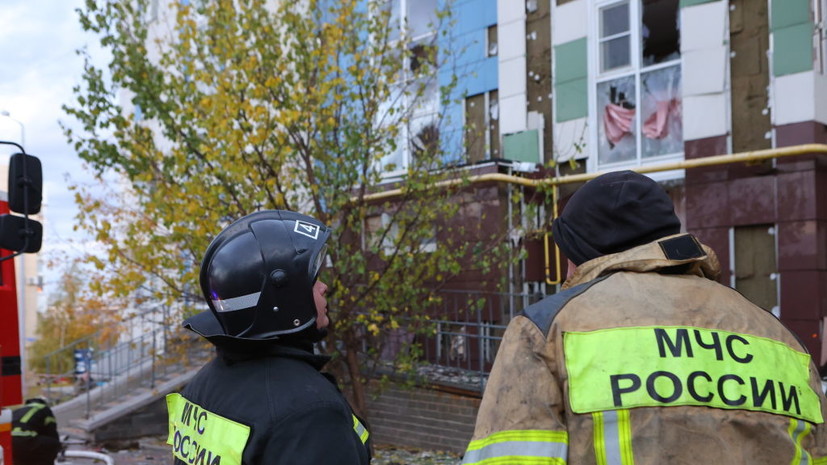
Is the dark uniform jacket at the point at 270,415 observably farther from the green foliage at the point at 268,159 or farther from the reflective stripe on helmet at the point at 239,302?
the green foliage at the point at 268,159

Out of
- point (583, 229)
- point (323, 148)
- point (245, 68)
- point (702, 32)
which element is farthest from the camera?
point (702, 32)

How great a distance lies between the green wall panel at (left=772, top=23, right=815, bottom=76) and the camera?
8.31m

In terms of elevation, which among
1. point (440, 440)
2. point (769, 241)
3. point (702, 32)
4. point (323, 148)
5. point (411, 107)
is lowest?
point (440, 440)

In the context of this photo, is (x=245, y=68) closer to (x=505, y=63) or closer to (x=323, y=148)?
(x=323, y=148)

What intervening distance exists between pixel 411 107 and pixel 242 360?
6.21m

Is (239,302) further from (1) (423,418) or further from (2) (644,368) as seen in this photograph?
(1) (423,418)

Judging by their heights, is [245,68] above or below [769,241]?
above

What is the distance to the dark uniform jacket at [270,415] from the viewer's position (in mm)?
1973

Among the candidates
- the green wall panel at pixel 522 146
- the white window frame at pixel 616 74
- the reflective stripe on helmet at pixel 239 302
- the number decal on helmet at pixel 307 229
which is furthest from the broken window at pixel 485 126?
the reflective stripe on helmet at pixel 239 302

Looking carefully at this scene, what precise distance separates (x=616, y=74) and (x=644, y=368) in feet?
28.9

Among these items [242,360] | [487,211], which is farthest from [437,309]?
[242,360]

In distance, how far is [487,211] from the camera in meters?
10.6

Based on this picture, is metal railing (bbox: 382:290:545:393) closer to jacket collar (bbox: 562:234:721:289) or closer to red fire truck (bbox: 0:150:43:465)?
red fire truck (bbox: 0:150:43:465)

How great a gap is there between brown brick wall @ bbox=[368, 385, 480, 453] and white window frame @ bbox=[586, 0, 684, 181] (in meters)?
3.60
